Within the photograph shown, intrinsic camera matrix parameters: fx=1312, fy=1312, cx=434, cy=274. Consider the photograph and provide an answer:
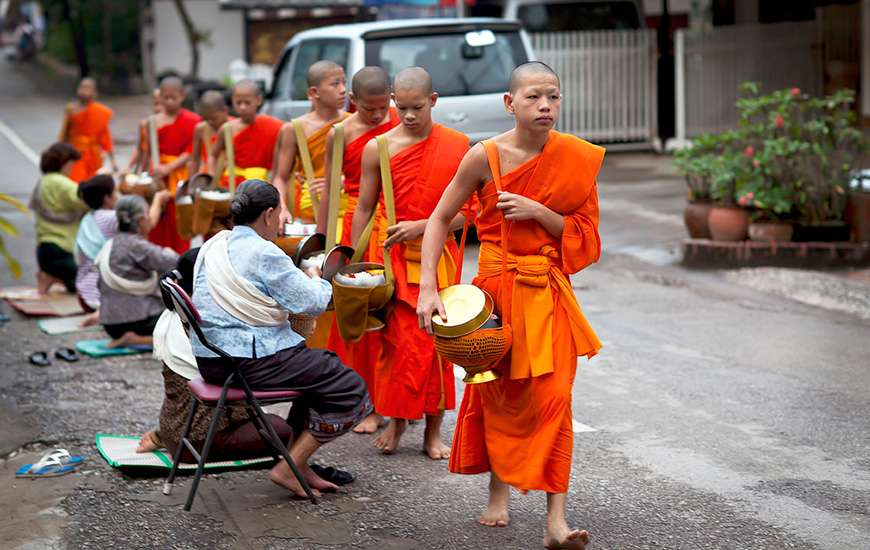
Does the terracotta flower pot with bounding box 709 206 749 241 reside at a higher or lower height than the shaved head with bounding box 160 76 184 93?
lower

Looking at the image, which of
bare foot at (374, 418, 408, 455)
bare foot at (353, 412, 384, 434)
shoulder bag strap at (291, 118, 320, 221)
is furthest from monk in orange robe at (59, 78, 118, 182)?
bare foot at (374, 418, 408, 455)

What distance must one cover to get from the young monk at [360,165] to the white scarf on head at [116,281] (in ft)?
7.18

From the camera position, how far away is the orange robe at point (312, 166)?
24.5 feet

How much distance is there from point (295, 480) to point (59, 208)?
227 inches

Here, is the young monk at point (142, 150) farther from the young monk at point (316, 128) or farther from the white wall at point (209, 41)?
the white wall at point (209, 41)

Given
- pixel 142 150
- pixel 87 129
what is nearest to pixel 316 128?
pixel 142 150

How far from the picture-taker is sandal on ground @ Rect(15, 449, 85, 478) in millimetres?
5953

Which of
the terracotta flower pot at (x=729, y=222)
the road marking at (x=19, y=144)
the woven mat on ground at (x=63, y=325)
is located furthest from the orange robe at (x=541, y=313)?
the road marking at (x=19, y=144)

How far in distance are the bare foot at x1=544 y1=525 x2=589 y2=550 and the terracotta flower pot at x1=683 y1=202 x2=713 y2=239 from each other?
720 cm

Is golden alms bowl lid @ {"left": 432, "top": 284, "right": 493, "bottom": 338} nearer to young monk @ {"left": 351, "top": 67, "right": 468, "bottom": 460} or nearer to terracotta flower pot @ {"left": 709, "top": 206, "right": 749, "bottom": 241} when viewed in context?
young monk @ {"left": 351, "top": 67, "right": 468, "bottom": 460}

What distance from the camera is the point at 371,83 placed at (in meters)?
6.37

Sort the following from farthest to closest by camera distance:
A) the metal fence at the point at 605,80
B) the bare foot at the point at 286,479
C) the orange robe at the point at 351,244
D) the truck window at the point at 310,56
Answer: the metal fence at the point at 605,80, the truck window at the point at 310,56, the orange robe at the point at 351,244, the bare foot at the point at 286,479

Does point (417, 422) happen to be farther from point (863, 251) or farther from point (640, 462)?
point (863, 251)

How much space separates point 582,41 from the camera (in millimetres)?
19203
